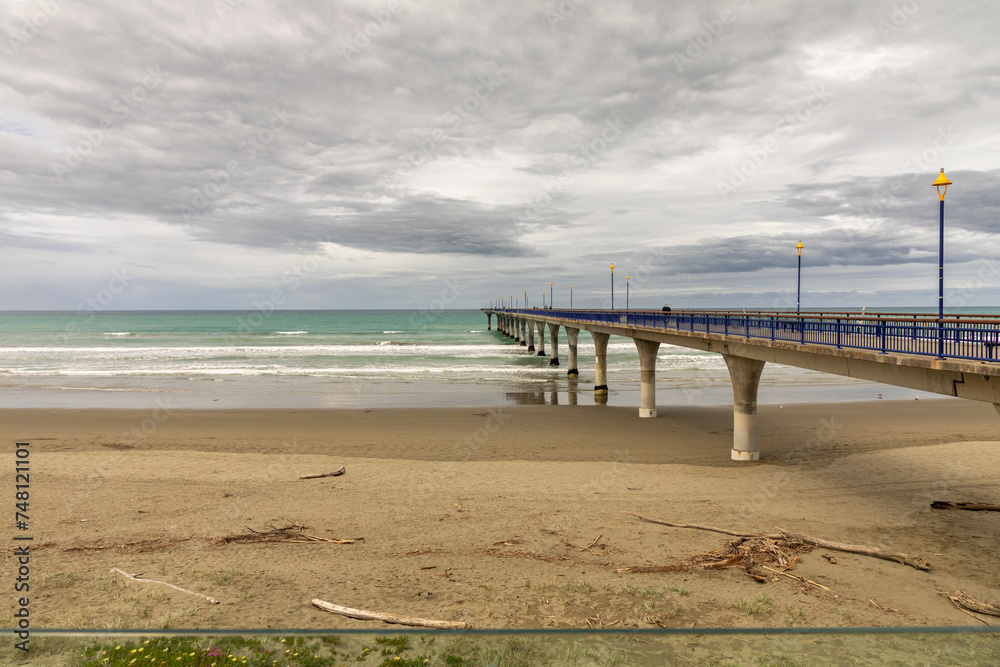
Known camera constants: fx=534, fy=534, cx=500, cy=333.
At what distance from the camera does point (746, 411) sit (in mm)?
16453

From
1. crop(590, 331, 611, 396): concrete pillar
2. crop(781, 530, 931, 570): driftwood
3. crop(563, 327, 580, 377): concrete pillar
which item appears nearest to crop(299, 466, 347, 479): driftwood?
crop(781, 530, 931, 570): driftwood

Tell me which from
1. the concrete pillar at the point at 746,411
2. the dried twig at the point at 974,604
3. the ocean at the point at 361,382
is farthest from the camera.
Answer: the ocean at the point at 361,382

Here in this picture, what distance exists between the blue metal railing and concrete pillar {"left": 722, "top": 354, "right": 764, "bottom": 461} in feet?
3.78

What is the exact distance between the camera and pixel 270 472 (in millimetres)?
14758

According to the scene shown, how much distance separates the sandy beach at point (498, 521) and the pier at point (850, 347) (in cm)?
284

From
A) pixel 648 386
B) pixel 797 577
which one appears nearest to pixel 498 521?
pixel 797 577

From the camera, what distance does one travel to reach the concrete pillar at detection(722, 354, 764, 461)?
53.8 ft

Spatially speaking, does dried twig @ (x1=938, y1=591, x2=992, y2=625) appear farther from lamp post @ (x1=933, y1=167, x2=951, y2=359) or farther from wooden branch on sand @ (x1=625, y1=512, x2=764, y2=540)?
lamp post @ (x1=933, y1=167, x2=951, y2=359)

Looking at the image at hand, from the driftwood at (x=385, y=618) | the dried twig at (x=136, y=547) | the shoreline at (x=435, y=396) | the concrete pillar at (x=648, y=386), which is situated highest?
the concrete pillar at (x=648, y=386)

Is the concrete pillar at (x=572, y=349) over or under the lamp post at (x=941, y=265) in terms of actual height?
under

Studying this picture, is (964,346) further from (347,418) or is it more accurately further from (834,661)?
(347,418)

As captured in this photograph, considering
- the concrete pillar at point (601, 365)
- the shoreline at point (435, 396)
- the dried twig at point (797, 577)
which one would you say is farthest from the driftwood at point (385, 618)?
the concrete pillar at point (601, 365)

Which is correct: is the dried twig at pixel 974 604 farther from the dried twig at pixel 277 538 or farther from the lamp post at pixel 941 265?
the dried twig at pixel 277 538

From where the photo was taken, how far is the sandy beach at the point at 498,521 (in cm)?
758
